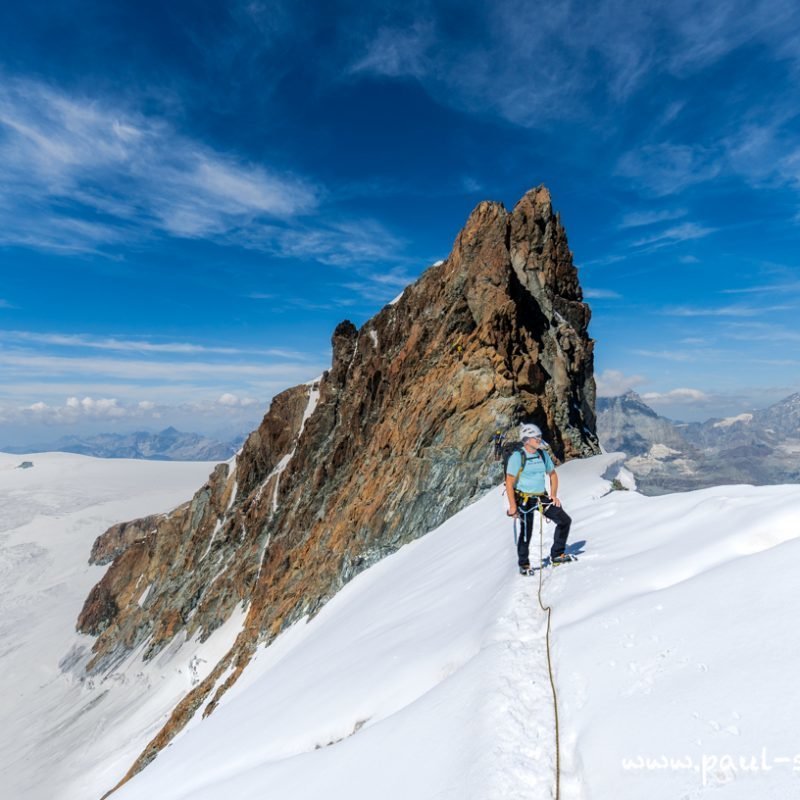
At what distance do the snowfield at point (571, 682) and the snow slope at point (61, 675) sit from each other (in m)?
28.6

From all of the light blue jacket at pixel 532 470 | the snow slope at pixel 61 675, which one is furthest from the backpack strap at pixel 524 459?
the snow slope at pixel 61 675

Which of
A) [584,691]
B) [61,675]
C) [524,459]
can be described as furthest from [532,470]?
[61,675]

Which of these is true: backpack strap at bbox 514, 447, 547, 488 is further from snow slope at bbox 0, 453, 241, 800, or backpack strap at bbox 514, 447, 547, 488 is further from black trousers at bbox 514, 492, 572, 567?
snow slope at bbox 0, 453, 241, 800

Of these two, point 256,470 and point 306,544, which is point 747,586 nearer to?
point 306,544

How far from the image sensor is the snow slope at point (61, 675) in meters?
31.4

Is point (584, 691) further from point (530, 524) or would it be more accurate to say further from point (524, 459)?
point (524, 459)

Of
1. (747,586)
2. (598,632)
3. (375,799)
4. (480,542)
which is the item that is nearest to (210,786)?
(375,799)

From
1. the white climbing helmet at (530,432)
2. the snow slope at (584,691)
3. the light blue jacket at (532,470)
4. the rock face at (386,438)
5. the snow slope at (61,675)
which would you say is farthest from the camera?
the snow slope at (61,675)

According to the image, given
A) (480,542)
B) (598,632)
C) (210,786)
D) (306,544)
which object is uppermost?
(598,632)

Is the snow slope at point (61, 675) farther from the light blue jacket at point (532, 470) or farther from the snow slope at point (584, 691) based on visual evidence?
the light blue jacket at point (532, 470)

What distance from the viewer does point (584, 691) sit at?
13.5 ft

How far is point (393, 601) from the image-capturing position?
34.4ft

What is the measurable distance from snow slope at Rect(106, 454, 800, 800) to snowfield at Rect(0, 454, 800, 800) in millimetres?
16

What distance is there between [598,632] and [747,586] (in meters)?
1.38
